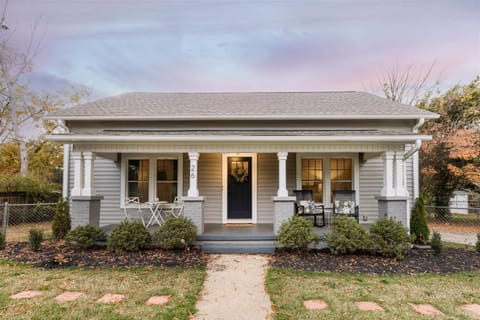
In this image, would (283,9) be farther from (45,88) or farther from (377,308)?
(45,88)

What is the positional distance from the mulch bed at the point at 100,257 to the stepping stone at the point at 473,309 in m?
3.90

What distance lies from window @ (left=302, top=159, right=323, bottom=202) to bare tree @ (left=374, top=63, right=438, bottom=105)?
38.6 ft

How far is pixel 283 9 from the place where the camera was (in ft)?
30.9

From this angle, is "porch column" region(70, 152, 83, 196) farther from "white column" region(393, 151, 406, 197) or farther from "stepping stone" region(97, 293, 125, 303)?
"white column" region(393, 151, 406, 197)

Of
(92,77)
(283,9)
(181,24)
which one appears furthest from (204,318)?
(92,77)

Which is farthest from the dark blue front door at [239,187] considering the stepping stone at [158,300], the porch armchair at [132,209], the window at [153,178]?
the stepping stone at [158,300]

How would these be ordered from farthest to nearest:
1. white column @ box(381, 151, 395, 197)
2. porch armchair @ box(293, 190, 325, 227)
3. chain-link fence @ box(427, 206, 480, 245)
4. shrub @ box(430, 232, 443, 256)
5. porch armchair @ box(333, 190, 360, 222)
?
chain-link fence @ box(427, 206, 480, 245) < porch armchair @ box(293, 190, 325, 227) < porch armchair @ box(333, 190, 360, 222) < white column @ box(381, 151, 395, 197) < shrub @ box(430, 232, 443, 256)

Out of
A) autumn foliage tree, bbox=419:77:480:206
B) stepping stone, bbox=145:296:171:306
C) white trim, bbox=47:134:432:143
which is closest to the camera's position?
stepping stone, bbox=145:296:171:306

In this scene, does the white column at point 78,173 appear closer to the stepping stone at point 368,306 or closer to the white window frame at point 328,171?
the white window frame at point 328,171

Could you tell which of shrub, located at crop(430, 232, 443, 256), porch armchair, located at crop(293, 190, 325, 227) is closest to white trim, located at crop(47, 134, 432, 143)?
porch armchair, located at crop(293, 190, 325, 227)

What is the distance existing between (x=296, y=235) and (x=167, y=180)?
4.26m

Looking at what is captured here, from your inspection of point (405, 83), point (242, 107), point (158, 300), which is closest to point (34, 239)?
point (158, 300)

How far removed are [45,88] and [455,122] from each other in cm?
2144

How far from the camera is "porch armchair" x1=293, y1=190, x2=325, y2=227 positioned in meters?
7.18
